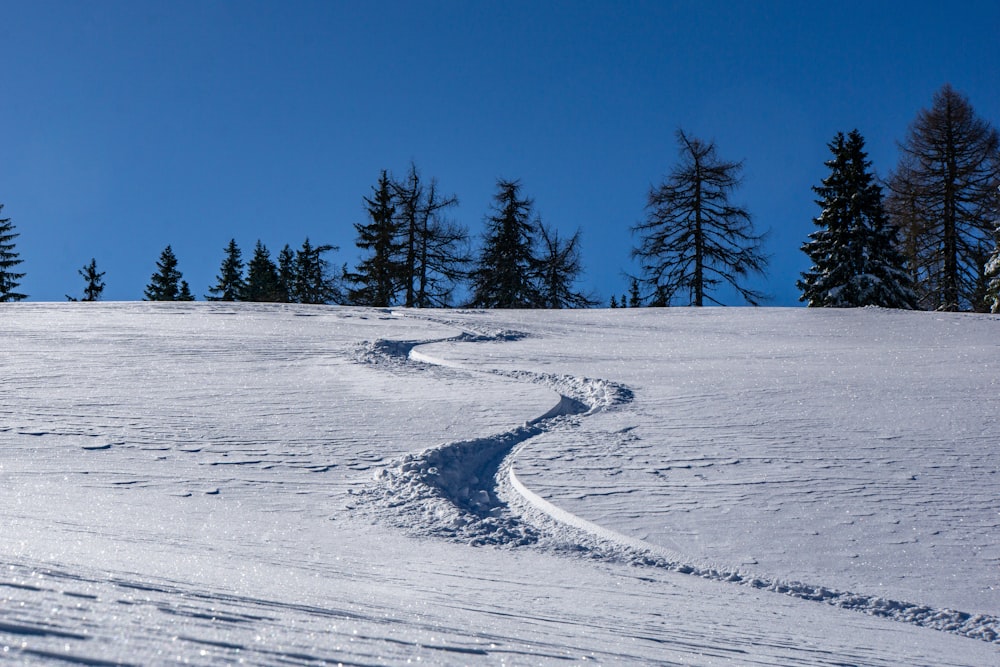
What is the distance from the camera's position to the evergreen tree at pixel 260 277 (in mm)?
49875

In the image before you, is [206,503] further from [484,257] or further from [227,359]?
[484,257]

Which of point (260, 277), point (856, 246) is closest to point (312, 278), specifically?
point (260, 277)

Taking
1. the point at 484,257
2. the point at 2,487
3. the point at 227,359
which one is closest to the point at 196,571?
the point at 2,487

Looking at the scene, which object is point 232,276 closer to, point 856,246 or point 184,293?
point 184,293

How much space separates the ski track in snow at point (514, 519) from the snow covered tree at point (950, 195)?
27042 mm

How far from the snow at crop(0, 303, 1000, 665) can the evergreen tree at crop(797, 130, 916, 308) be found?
16.3m

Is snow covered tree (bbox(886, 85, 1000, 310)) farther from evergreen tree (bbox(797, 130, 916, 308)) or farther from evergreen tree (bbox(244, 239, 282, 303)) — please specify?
evergreen tree (bbox(244, 239, 282, 303))

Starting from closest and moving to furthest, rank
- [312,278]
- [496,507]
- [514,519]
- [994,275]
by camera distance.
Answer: [514,519]
[496,507]
[994,275]
[312,278]

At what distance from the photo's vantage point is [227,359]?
9.12m

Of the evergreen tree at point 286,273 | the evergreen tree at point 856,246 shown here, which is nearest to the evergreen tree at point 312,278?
the evergreen tree at point 286,273

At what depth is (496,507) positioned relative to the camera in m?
4.18

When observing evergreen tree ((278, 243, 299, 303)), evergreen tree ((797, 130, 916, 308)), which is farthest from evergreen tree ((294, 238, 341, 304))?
evergreen tree ((797, 130, 916, 308))

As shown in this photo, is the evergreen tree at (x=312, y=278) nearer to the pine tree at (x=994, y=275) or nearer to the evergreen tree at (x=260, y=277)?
the evergreen tree at (x=260, y=277)

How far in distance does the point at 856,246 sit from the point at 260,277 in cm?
3958
